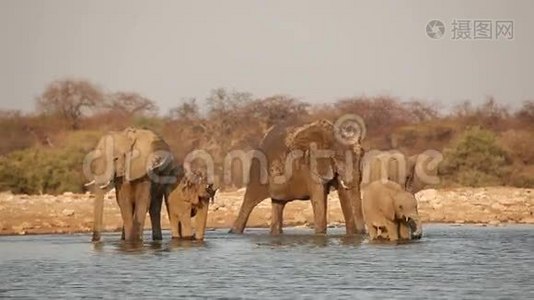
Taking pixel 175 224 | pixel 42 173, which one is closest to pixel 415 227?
pixel 175 224

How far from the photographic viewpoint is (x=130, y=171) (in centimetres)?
2211

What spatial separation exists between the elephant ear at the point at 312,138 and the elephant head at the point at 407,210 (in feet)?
9.27

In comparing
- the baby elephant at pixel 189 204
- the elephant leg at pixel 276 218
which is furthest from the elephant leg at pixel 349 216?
the baby elephant at pixel 189 204

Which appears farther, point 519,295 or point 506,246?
point 506,246

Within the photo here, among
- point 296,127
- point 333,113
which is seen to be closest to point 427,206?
point 296,127

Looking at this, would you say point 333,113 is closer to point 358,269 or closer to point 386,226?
point 386,226

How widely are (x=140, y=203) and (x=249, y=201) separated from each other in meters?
3.81

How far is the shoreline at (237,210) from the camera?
27281 mm

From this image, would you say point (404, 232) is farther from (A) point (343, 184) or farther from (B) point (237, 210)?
(B) point (237, 210)

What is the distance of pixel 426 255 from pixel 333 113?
33.6 m

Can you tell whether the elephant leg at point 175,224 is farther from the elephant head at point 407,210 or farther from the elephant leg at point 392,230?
the elephant head at point 407,210

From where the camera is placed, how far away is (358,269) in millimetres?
17438

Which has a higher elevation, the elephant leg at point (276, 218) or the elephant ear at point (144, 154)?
the elephant ear at point (144, 154)

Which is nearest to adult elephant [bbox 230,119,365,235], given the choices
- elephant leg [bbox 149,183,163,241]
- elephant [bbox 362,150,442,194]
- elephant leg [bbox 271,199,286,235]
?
elephant leg [bbox 271,199,286,235]
